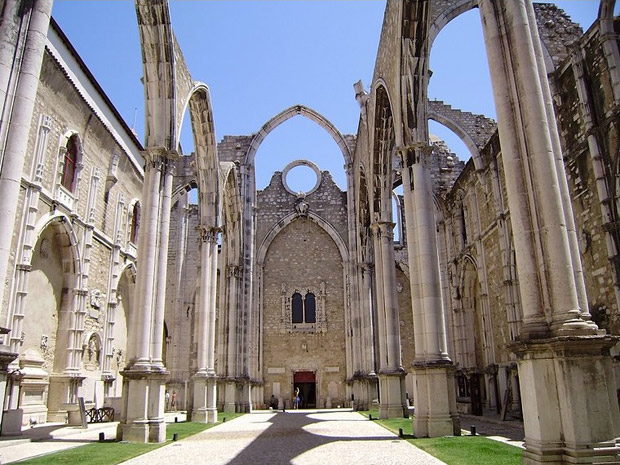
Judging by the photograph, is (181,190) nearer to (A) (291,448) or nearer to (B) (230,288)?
(B) (230,288)

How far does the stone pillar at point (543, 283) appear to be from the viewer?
16.7 feet

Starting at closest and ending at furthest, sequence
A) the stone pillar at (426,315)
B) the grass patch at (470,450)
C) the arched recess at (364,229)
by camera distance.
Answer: the grass patch at (470,450) < the stone pillar at (426,315) < the arched recess at (364,229)

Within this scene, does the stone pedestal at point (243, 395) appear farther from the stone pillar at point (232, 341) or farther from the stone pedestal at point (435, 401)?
the stone pedestal at point (435, 401)

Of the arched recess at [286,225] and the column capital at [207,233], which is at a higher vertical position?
the arched recess at [286,225]

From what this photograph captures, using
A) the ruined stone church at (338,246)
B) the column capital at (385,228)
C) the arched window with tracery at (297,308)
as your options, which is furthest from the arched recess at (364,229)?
the arched window with tracery at (297,308)

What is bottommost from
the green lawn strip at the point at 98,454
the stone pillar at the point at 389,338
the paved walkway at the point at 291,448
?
the paved walkway at the point at 291,448

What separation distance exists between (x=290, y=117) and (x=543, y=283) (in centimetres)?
2100

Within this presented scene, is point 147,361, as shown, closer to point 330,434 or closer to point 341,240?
point 330,434

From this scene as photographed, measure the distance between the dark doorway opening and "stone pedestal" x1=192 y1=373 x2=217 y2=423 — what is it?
10473 millimetres

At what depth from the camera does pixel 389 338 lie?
15.1 metres

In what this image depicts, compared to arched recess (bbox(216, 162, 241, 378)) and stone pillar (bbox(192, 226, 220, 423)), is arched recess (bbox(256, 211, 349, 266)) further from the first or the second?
stone pillar (bbox(192, 226, 220, 423))

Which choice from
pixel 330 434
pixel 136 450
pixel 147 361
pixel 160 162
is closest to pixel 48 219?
pixel 160 162

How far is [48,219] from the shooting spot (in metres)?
14.7

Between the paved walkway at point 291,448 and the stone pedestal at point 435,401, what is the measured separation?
0.64m
